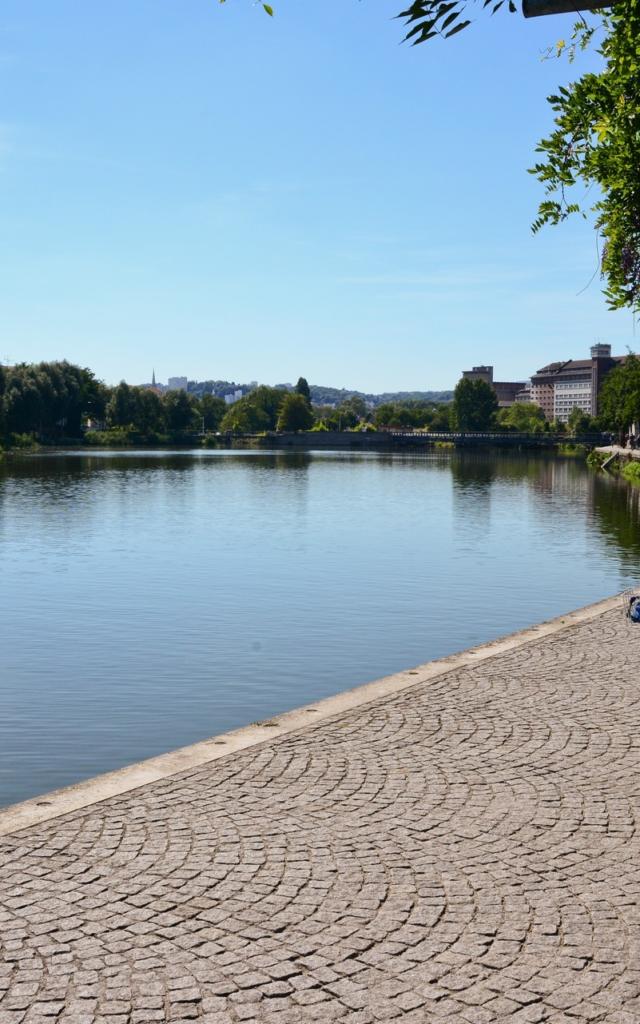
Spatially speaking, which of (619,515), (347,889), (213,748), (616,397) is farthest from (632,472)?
(347,889)

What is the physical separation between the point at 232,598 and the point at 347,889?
59.3 feet

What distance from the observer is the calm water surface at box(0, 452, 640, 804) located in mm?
14180

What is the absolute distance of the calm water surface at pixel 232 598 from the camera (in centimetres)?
1418

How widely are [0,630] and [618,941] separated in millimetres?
16580

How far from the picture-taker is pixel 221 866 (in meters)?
6.86

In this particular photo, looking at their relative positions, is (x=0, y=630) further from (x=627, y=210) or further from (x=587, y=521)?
(x=587, y=521)

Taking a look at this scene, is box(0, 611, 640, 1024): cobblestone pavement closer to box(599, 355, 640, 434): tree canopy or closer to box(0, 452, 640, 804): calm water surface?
box(0, 452, 640, 804): calm water surface

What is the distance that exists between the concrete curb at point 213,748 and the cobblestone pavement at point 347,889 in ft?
0.61

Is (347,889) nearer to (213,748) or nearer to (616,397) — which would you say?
(213,748)

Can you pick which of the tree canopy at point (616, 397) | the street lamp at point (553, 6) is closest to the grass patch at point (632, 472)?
the tree canopy at point (616, 397)

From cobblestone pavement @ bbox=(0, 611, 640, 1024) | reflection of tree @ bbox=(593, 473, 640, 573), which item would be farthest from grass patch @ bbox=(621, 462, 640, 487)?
cobblestone pavement @ bbox=(0, 611, 640, 1024)

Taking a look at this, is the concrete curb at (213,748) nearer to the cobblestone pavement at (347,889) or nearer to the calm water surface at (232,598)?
the cobblestone pavement at (347,889)

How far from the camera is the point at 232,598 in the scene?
24422 millimetres

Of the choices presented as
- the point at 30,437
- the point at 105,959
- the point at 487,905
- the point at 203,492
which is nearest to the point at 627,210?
the point at 487,905
